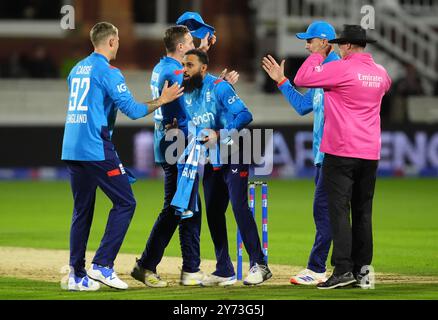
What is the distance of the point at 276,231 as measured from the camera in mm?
16875

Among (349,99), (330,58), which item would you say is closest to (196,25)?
(330,58)

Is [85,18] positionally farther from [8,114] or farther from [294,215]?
[294,215]

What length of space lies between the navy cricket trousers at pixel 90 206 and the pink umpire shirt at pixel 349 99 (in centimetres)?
194

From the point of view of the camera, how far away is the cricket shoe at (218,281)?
11.3 meters

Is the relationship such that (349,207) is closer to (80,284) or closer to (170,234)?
(170,234)

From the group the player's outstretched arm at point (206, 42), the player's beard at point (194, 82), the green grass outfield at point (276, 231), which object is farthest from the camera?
the player's outstretched arm at point (206, 42)

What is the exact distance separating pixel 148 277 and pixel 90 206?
969 mm

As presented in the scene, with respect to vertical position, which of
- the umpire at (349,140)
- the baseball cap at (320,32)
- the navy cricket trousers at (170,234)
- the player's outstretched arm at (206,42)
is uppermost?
the baseball cap at (320,32)

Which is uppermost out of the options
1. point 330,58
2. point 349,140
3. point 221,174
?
point 330,58

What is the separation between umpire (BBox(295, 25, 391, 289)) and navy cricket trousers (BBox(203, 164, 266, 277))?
0.80m

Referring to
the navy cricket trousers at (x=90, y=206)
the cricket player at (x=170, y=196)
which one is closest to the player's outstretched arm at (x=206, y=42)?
the cricket player at (x=170, y=196)

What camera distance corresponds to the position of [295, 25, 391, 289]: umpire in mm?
10812

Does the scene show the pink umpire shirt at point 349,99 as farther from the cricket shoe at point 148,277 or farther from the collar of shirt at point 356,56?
the cricket shoe at point 148,277
